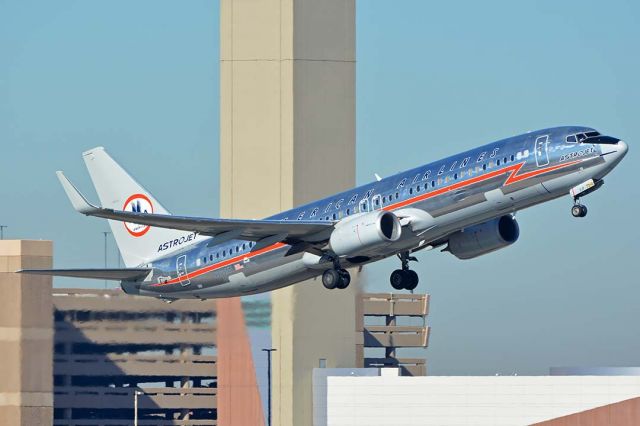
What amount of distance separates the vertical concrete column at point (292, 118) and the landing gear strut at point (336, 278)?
45.4 meters

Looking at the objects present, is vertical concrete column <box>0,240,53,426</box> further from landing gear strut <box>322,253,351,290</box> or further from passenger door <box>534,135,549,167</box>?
passenger door <box>534,135,549,167</box>

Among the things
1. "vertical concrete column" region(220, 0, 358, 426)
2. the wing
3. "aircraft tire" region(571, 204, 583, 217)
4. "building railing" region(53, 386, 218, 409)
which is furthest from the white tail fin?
"vertical concrete column" region(220, 0, 358, 426)

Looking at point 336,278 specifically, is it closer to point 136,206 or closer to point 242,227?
point 242,227

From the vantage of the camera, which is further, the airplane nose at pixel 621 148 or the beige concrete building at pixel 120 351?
the beige concrete building at pixel 120 351

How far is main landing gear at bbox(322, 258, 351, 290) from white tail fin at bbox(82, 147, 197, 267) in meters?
10.8

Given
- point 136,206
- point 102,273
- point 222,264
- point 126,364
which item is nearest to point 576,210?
point 222,264

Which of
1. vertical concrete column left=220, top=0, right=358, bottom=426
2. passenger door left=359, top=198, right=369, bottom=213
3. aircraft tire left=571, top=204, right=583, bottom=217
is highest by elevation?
vertical concrete column left=220, top=0, right=358, bottom=426

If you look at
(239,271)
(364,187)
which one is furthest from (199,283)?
(364,187)

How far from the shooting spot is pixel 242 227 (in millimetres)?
66750

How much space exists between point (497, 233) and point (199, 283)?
483 inches

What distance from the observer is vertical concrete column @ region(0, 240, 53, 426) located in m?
89.2

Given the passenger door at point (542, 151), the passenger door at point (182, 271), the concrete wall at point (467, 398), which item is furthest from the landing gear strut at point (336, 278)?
the concrete wall at point (467, 398)

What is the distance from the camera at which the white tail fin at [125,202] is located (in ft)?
247

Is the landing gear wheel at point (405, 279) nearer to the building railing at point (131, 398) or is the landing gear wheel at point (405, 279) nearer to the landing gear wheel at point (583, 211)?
the landing gear wheel at point (583, 211)
